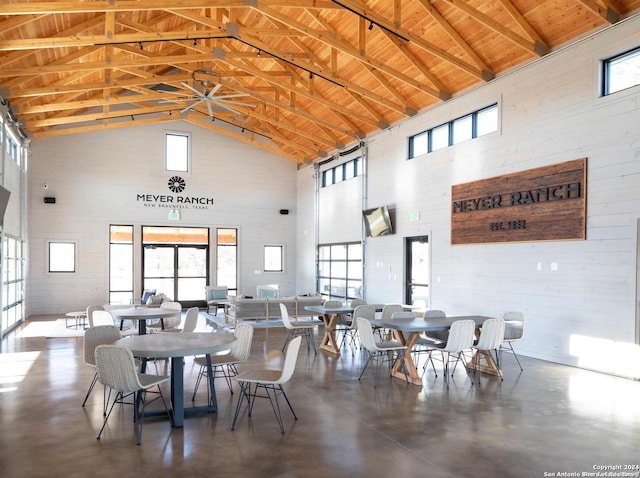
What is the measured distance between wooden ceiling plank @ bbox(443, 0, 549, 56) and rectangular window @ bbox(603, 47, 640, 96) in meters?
1.03

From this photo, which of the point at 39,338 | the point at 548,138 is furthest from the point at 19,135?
the point at 548,138

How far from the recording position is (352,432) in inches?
164

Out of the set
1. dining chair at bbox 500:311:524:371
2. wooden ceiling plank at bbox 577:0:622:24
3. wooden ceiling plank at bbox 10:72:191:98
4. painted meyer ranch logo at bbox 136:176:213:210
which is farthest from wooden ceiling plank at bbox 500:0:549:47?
painted meyer ranch logo at bbox 136:176:213:210

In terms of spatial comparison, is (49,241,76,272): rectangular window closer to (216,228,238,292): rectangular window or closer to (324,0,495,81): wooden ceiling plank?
(216,228,238,292): rectangular window

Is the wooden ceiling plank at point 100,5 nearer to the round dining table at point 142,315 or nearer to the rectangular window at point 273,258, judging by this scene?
the round dining table at point 142,315

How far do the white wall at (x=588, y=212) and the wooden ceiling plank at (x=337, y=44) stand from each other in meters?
0.86

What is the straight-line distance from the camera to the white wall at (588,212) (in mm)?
6277

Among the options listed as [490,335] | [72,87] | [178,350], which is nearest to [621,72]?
[490,335]

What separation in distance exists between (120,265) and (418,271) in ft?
28.8

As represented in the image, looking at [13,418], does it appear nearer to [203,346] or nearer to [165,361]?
[203,346]

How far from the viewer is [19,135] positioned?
38.1ft

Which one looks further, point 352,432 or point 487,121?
point 487,121

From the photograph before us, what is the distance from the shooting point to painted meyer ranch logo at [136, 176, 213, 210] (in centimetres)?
1463

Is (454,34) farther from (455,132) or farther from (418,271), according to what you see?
(418,271)
